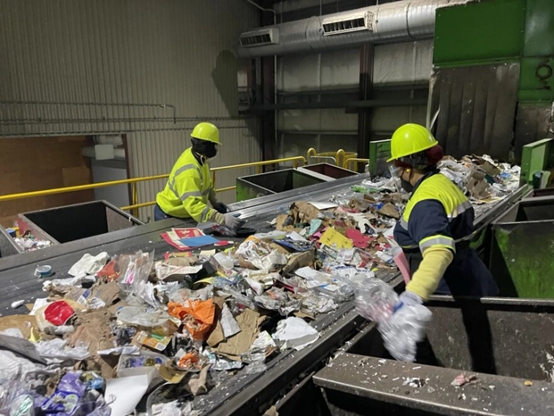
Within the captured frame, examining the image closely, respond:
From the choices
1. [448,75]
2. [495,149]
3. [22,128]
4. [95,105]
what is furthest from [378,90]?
[22,128]

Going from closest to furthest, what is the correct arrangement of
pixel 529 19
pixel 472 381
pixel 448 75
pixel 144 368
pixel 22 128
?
pixel 472 381 < pixel 144 368 < pixel 529 19 < pixel 448 75 < pixel 22 128

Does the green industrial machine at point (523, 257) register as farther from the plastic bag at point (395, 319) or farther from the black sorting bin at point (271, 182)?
the black sorting bin at point (271, 182)

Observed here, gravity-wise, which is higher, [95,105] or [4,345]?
[95,105]

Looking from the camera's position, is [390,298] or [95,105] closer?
[390,298]

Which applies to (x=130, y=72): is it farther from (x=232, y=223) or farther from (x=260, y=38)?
(x=232, y=223)

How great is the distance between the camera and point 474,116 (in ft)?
18.7

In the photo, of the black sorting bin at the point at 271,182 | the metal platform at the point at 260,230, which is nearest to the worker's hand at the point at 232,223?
the metal platform at the point at 260,230

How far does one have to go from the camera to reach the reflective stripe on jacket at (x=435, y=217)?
1.82 m

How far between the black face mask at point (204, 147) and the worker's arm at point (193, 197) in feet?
0.65

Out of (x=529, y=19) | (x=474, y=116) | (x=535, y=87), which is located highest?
(x=529, y=19)

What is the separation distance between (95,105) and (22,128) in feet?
4.60

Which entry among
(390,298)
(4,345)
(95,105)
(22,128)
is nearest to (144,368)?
(4,345)

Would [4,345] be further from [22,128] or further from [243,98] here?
[243,98]

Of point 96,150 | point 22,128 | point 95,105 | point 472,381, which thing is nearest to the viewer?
point 472,381
